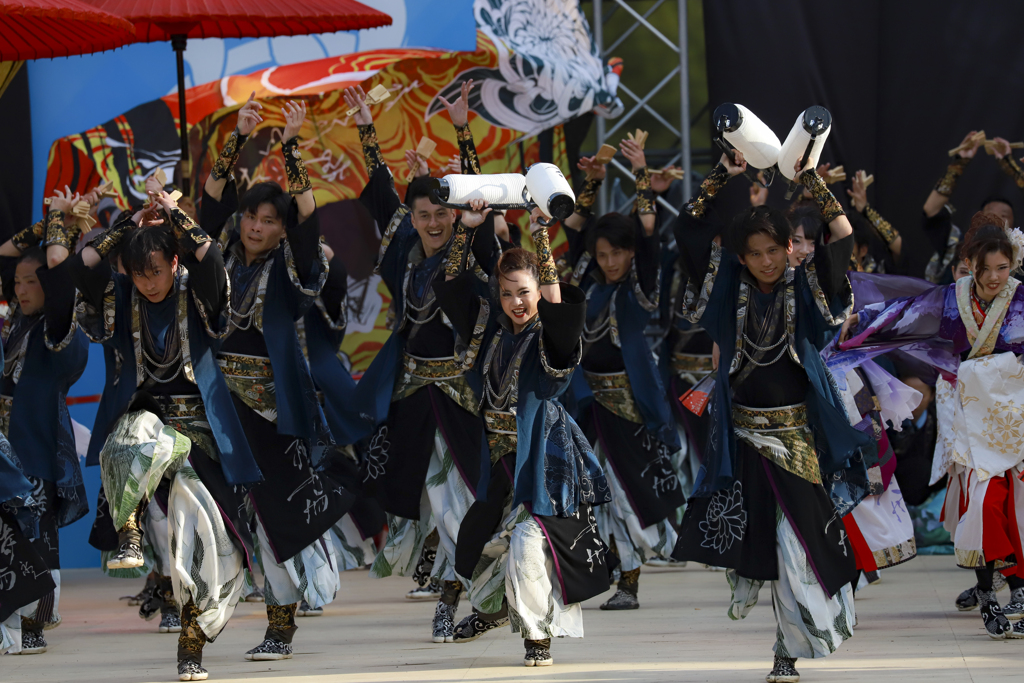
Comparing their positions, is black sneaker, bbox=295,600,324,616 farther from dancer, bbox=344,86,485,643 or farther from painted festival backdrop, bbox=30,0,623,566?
painted festival backdrop, bbox=30,0,623,566

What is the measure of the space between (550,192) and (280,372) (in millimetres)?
1386

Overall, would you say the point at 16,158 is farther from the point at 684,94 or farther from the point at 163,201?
the point at 684,94

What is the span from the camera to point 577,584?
3.86m

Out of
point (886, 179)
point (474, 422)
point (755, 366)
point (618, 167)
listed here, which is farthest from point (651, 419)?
point (886, 179)

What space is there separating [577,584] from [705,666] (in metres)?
0.45

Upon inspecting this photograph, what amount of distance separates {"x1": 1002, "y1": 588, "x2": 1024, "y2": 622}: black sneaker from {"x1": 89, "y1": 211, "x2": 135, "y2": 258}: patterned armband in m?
3.19

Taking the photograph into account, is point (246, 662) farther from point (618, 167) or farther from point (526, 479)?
point (618, 167)

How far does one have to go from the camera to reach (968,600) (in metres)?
4.75

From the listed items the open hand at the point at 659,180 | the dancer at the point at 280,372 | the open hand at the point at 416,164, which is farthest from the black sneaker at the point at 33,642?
the open hand at the point at 659,180

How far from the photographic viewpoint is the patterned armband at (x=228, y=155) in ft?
14.9

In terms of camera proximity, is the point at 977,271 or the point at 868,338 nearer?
the point at 977,271

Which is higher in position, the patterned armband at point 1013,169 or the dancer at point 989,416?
the patterned armband at point 1013,169

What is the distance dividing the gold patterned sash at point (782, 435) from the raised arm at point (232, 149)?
76.2 inches

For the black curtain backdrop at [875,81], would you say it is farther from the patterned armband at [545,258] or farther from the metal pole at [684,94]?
the patterned armband at [545,258]
